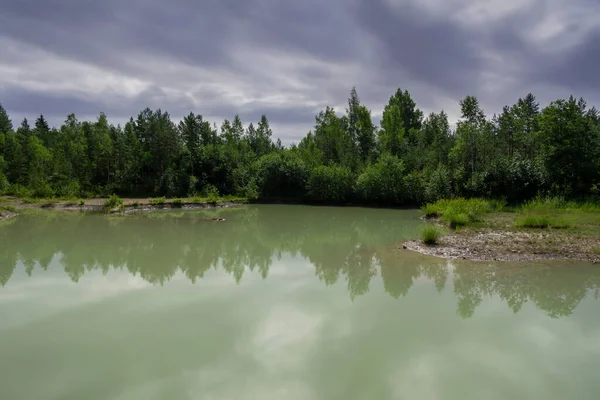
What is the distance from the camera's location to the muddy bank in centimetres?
1290

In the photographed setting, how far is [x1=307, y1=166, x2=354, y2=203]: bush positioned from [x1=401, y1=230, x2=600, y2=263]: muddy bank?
20779 millimetres

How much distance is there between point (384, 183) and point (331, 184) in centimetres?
571

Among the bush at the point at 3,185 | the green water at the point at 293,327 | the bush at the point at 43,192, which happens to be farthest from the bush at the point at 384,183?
the bush at the point at 3,185

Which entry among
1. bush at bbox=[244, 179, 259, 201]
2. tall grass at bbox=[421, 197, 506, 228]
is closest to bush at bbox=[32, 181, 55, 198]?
bush at bbox=[244, 179, 259, 201]

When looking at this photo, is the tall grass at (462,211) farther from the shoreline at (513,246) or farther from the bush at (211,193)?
the bush at (211,193)

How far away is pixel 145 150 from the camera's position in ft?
164

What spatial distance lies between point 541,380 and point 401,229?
1537 cm

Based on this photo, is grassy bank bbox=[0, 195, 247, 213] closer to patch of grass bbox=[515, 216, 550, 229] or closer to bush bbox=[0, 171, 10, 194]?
bush bbox=[0, 171, 10, 194]

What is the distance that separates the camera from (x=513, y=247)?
13930 mm

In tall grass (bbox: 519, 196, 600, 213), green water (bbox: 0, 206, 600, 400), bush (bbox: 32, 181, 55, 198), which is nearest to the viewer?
green water (bbox: 0, 206, 600, 400)

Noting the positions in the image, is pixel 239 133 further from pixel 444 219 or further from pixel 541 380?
pixel 541 380

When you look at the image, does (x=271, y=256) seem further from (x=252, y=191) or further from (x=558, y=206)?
(x=252, y=191)

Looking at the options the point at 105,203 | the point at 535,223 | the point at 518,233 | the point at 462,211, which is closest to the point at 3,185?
the point at 105,203

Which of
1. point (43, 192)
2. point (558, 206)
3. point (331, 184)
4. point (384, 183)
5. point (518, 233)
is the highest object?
point (384, 183)
